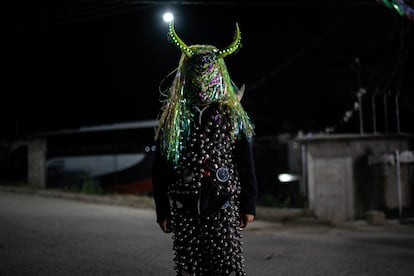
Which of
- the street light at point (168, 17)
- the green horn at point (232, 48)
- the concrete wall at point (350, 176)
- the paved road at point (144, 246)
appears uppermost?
the street light at point (168, 17)

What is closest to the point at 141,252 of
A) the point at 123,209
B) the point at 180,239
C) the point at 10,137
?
the point at 180,239

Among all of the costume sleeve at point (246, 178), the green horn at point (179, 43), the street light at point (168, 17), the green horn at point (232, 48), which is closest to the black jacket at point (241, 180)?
the costume sleeve at point (246, 178)

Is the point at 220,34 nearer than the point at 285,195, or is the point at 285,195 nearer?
the point at 220,34

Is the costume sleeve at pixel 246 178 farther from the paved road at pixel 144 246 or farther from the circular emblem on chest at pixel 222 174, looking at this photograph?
the paved road at pixel 144 246

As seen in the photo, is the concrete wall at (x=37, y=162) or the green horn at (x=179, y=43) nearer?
the green horn at (x=179, y=43)

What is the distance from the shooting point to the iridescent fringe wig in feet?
10.1

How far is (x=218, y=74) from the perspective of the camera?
3.16 metres

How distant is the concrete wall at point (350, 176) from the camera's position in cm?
1112

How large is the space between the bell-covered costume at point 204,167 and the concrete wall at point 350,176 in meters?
8.48

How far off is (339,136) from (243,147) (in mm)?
8680

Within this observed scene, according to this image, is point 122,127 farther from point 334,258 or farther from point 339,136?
point 334,258

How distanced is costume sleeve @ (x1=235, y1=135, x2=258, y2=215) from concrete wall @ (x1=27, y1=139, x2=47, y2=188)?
13.9 metres

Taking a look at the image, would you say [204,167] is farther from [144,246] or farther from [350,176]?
[350,176]

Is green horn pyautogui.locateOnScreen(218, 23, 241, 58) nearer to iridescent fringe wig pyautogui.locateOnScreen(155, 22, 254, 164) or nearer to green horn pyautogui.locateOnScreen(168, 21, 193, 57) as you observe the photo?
iridescent fringe wig pyautogui.locateOnScreen(155, 22, 254, 164)
